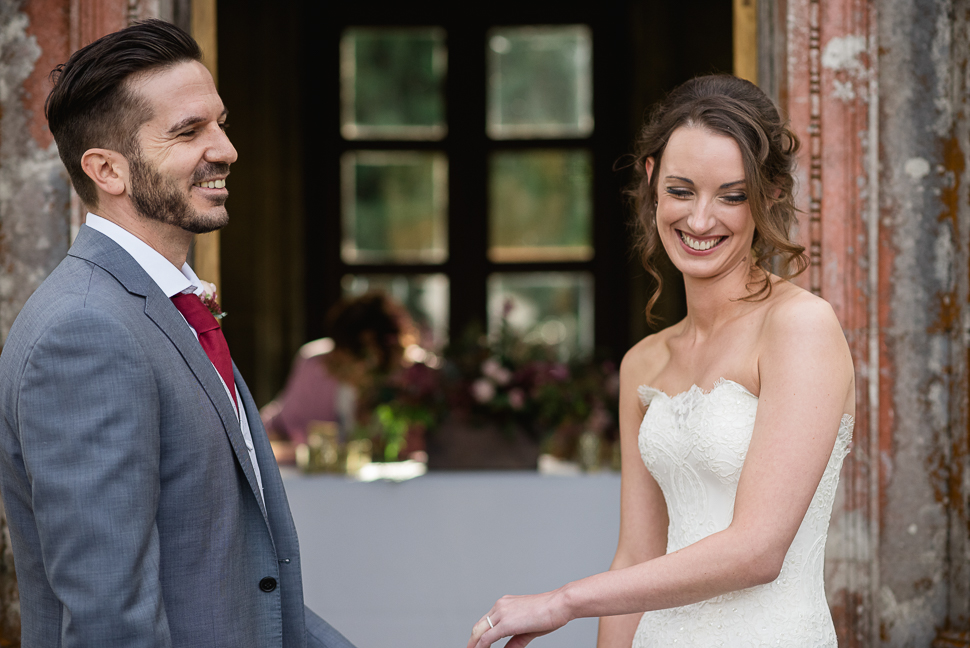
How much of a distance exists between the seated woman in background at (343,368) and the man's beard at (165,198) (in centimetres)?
245

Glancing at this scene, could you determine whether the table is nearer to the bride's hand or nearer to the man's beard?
the bride's hand

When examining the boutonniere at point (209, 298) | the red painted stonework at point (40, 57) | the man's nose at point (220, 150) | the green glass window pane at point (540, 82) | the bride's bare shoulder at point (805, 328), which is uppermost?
the green glass window pane at point (540, 82)

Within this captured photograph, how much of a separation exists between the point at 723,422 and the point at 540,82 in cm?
568

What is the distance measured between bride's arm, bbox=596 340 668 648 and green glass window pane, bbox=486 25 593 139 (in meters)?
5.16

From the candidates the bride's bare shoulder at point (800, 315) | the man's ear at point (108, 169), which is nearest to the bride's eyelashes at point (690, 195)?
the bride's bare shoulder at point (800, 315)

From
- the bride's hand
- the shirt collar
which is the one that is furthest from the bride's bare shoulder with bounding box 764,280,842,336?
the shirt collar

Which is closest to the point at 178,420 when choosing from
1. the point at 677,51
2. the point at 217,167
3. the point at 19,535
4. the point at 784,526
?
the point at 19,535

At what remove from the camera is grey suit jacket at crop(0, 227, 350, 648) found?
1182 millimetres

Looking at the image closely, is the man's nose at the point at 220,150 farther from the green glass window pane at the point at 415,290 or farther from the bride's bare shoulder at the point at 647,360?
the green glass window pane at the point at 415,290

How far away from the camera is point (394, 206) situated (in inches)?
274

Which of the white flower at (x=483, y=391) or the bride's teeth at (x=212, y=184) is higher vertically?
the bride's teeth at (x=212, y=184)

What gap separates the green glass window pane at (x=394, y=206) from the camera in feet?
22.7

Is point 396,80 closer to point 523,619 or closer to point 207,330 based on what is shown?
point 207,330

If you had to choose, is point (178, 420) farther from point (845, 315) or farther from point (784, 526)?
point (845, 315)
